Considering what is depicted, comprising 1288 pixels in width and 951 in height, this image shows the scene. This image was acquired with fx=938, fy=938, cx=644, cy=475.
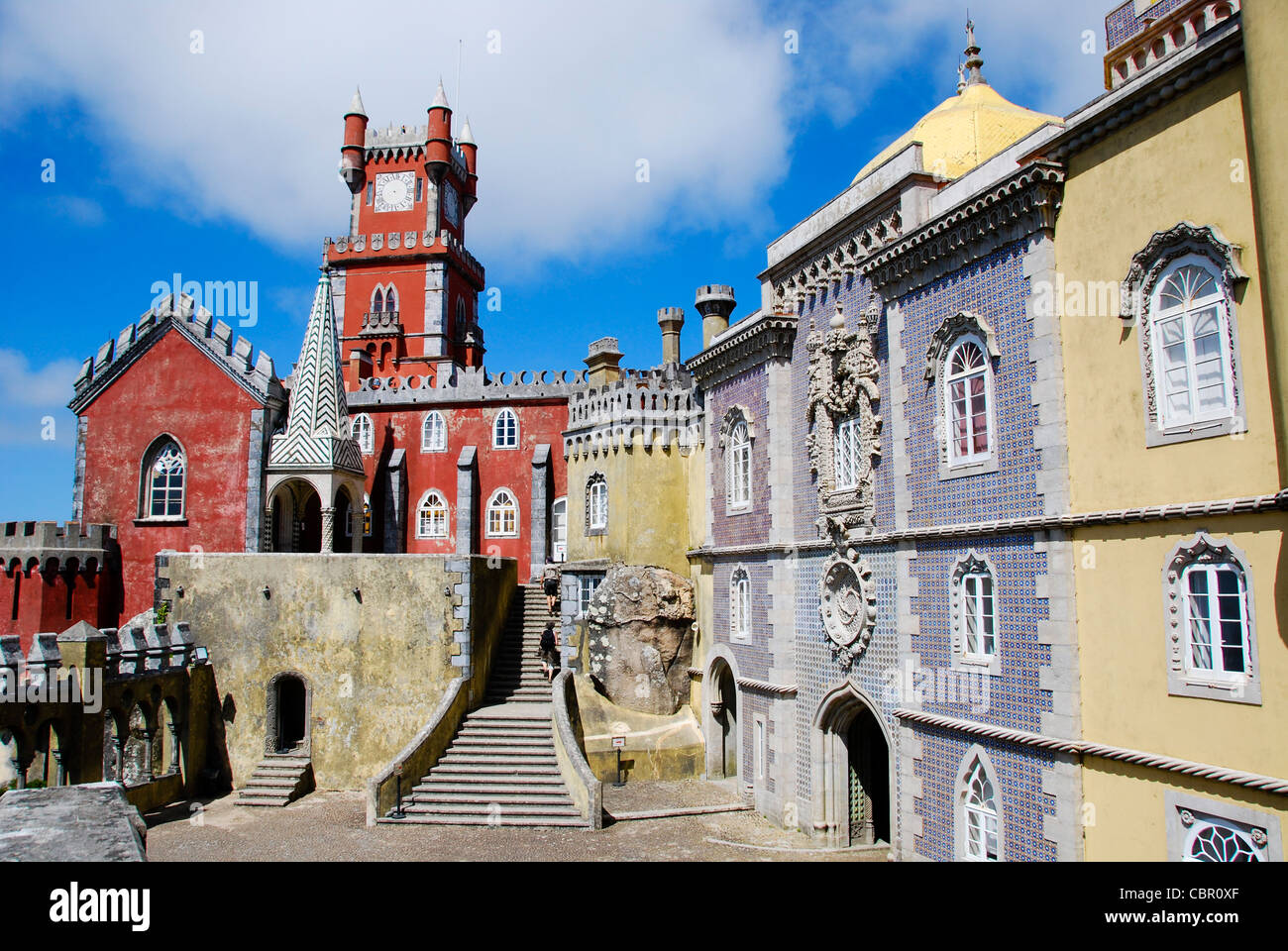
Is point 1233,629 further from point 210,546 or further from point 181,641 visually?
point 210,546

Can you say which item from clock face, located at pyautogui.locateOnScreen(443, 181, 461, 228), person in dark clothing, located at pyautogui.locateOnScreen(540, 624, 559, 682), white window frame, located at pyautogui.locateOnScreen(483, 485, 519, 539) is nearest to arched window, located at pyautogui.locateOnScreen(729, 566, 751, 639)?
person in dark clothing, located at pyautogui.locateOnScreen(540, 624, 559, 682)

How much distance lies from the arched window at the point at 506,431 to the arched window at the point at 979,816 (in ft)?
72.5

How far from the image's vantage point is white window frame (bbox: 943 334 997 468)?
13.1 metres

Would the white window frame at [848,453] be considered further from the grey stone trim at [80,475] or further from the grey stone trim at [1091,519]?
the grey stone trim at [80,475]

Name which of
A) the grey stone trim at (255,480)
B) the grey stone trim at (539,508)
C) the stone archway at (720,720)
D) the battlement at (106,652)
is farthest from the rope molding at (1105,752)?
the grey stone trim at (255,480)

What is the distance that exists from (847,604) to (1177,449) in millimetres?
7630

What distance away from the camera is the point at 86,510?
28.6 meters

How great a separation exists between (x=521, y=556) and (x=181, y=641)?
502 inches

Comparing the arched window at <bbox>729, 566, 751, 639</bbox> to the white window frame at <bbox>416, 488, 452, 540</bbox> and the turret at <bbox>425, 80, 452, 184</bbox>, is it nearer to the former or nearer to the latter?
the white window frame at <bbox>416, 488, 452, 540</bbox>

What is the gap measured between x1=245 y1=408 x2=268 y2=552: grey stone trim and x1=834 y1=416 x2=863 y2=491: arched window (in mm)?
18224
